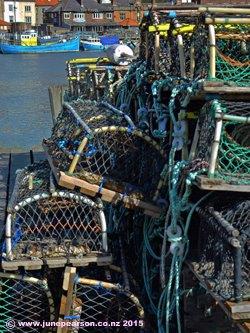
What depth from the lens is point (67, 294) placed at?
370 centimetres

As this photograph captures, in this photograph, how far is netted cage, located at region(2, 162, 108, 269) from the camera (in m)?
3.73

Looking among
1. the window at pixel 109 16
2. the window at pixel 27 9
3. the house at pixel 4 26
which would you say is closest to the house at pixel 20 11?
the window at pixel 27 9

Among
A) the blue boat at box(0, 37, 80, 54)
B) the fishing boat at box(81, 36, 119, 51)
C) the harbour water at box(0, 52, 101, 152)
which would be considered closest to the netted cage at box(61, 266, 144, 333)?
the harbour water at box(0, 52, 101, 152)

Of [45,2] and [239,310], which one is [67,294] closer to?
[239,310]

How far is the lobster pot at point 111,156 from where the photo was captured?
13.0ft

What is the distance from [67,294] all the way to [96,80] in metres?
3.45

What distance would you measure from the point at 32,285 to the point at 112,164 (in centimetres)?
93

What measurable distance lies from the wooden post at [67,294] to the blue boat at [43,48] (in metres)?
59.1

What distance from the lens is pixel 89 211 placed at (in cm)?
391

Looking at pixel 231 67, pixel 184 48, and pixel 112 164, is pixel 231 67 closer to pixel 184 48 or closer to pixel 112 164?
pixel 184 48

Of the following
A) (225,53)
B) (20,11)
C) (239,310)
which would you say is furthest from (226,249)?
(20,11)

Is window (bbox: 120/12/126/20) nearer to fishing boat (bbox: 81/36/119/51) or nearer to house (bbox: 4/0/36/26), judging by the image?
house (bbox: 4/0/36/26)

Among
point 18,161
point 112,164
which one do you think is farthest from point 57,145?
point 18,161

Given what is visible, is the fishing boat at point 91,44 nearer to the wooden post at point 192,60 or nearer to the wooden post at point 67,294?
the wooden post at point 192,60
